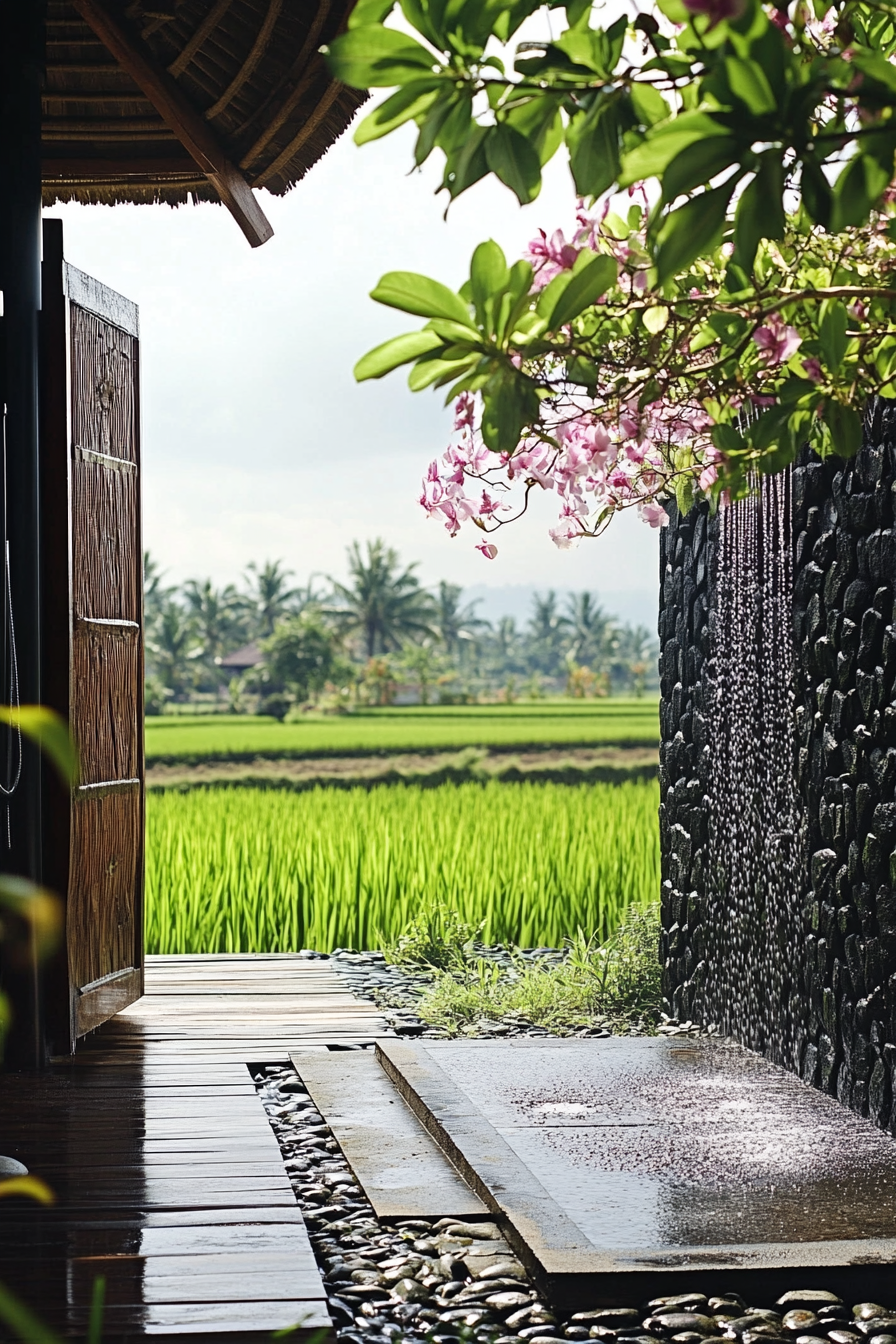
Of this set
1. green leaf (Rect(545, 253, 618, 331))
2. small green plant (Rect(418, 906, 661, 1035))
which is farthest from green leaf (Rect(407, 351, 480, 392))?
small green plant (Rect(418, 906, 661, 1035))

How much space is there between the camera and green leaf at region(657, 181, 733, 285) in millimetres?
1088

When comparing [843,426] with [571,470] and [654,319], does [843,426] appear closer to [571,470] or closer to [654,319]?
[654,319]

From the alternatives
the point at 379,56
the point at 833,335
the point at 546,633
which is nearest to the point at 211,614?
the point at 546,633

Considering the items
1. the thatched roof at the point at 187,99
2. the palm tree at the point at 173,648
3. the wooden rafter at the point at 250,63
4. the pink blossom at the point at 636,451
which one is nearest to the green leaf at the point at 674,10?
the pink blossom at the point at 636,451

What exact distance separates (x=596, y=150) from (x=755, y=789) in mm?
3130

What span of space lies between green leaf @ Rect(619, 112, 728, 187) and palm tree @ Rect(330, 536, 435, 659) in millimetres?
58360

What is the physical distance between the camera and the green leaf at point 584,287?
135 centimetres

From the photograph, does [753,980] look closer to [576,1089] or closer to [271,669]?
[576,1089]

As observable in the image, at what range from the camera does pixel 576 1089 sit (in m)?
3.78

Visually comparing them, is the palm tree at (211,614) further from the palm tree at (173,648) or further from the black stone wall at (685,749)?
the black stone wall at (685,749)

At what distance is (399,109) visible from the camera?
1.25 meters

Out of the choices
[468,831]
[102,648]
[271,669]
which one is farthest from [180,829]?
[271,669]

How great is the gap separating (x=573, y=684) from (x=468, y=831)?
167ft

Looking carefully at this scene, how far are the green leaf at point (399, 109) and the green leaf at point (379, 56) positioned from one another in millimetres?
10
